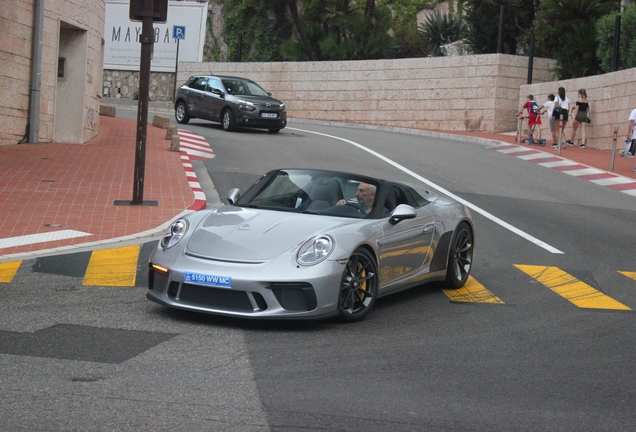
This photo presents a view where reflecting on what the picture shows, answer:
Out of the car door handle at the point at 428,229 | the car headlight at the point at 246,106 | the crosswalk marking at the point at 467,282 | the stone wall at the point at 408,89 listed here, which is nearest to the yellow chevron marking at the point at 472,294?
the crosswalk marking at the point at 467,282

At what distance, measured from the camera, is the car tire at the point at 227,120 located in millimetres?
27328

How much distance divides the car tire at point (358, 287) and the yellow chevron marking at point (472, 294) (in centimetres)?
136

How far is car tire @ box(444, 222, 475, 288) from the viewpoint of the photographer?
9102 millimetres

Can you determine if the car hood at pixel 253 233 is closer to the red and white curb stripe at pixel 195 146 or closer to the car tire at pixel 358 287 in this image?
the car tire at pixel 358 287

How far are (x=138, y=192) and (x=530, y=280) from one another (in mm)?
5730

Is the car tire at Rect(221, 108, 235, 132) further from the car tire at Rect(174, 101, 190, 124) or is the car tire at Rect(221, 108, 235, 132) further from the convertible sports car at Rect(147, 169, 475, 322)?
the convertible sports car at Rect(147, 169, 475, 322)

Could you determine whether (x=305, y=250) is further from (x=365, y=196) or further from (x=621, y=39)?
(x=621, y=39)

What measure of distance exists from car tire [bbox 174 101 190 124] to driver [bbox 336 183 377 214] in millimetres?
21759

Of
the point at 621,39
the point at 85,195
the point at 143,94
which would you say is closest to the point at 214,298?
the point at 143,94

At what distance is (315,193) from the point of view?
8.25m

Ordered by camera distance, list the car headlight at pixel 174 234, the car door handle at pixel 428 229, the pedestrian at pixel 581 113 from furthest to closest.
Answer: the pedestrian at pixel 581 113 → the car door handle at pixel 428 229 → the car headlight at pixel 174 234

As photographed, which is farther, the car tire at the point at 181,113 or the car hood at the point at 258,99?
the car tire at the point at 181,113

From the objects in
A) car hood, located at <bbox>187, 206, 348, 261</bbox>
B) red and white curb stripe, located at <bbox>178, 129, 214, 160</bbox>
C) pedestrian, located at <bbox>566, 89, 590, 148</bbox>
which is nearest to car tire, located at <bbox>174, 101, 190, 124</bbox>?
red and white curb stripe, located at <bbox>178, 129, 214, 160</bbox>

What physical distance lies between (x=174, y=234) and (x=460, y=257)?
3.10 meters
